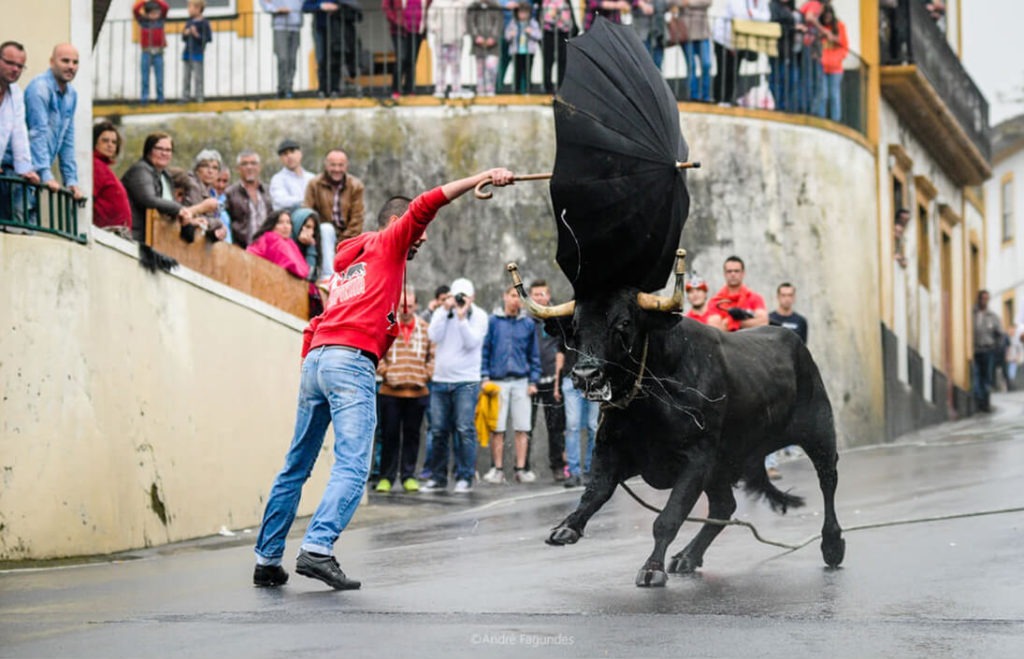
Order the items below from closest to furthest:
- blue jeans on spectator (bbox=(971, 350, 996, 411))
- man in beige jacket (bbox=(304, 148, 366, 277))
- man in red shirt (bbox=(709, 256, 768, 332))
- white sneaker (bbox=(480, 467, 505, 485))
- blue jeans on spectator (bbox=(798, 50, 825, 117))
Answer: man in red shirt (bbox=(709, 256, 768, 332)) < man in beige jacket (bbox=(304, 148, 366, 277)) < white sneaker (bbox=(480, 467, 505, 485)) < blue jeans on spectator (bbox=(798, 50, 825, 117)) < blue jeans on spectator (bbox=(971, 350, 996, 411))

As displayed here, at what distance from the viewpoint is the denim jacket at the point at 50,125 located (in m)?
13.4

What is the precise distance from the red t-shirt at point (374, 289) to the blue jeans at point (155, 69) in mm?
14767

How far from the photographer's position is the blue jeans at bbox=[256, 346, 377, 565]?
9.97 metres

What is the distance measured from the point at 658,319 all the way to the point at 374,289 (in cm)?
147

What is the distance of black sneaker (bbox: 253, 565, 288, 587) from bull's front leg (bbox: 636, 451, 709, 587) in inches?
74.3

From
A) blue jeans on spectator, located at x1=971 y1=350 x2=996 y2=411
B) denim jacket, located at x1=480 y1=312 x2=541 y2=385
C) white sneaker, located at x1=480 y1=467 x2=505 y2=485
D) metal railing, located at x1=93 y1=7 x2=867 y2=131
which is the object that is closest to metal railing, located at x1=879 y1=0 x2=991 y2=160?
blue jeans on spectator, located at x1=971 y1=350 x2=996 y2=411

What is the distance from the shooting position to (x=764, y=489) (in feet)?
39.3

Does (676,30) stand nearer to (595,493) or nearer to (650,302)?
(650,302)

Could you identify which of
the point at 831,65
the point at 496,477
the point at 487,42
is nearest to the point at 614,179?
the point at 496,477

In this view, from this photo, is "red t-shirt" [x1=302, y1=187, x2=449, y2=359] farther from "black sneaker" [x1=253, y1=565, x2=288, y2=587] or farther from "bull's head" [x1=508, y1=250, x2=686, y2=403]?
"black sneaker" [x1=253, y1=565, x2=288, y2=587]

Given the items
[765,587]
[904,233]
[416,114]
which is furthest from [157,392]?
[904,233]

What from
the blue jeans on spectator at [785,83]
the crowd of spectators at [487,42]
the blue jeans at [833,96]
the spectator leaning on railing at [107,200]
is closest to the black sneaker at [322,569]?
the spectator leaning on railing at [107,200]

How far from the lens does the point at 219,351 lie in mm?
15531

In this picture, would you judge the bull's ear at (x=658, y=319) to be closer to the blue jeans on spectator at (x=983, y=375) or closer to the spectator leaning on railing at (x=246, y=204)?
the spectator leaning on railing at (x=246, y=204)
